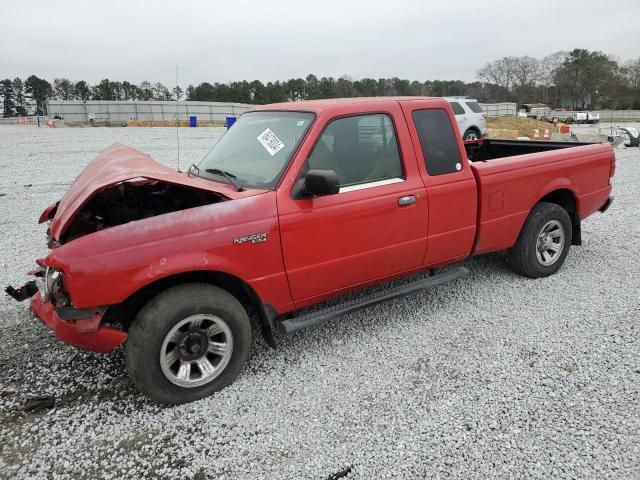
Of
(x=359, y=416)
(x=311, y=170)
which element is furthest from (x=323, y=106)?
(x=359, y=416)

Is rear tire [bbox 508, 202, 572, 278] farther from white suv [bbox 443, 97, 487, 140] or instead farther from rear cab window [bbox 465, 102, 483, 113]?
rear cab window [bbox 465, 102, 483, 113]

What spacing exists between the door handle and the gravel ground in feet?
3.62

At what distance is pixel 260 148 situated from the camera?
12.3 ft

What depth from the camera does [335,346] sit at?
12.6 ft

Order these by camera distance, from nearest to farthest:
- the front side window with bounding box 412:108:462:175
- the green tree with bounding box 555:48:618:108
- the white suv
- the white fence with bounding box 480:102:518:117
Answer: the front side window with bounding box 412:108:462:175 < the white suv < the white fence with bounding box 480:102:518:117 < the green tree with bounding box 555:48:618:108

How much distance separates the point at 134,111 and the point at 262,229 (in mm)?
51067

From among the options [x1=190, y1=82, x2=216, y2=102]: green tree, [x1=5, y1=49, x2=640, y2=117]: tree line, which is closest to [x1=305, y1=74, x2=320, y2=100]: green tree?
[x1=5, y1=49, x2=640, y2=117]: tree line

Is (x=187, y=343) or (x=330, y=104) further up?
(x=330, y=104)

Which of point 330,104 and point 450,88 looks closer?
point 330,104

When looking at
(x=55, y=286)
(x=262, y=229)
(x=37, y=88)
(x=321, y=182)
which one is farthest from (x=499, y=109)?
(x=37, y=88)

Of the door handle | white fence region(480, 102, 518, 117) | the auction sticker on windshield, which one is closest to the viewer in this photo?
the auction sticker on windshield

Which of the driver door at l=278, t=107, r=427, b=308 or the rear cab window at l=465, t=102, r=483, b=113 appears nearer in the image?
the driver door at l=278, t=107, r=427, b=308

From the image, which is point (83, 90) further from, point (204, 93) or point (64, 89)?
point (204, 93)

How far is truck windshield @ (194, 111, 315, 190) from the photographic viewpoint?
139 inches
